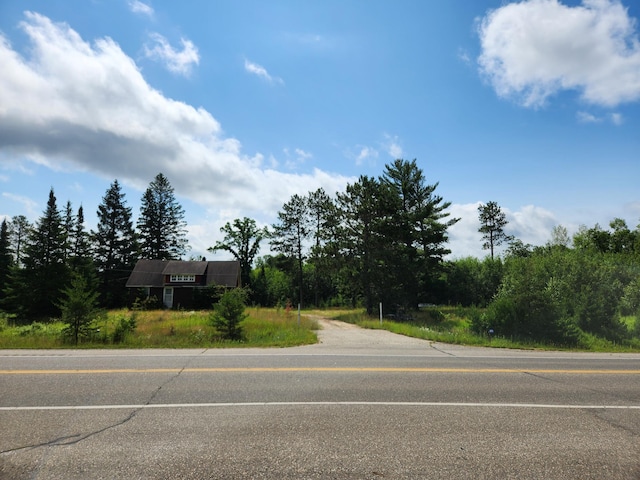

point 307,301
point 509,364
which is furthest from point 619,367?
point 307,301

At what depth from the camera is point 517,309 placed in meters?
18.4

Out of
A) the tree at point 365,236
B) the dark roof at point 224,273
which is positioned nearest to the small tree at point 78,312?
the tree at point 365,236

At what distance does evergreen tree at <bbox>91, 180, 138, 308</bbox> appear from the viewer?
5522 centimetres

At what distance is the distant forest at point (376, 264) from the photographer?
65.0ft

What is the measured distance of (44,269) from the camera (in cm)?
4584

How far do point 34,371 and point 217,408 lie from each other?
5.39 m

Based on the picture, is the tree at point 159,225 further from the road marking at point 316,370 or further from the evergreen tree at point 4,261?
the road marking at point 316,370

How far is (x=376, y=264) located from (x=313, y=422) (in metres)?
29.8

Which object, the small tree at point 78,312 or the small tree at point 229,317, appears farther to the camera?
the small tree at point 229,317

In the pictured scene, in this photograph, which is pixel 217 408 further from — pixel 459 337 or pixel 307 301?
pixel 307 301

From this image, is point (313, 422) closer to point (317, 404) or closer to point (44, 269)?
point (317, 404)

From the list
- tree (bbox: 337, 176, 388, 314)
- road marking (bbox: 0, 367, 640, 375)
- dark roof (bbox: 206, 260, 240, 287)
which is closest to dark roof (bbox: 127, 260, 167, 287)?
dark roof (bbox: 206, 260, 240, 287)

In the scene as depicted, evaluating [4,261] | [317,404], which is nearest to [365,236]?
[317,404]

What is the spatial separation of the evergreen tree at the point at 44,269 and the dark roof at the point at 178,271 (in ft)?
25.9
